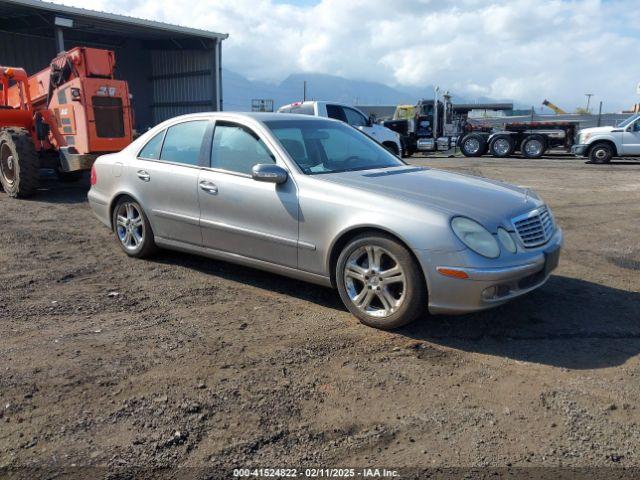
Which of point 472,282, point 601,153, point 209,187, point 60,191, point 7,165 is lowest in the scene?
point 60,191

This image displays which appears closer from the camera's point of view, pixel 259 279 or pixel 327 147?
pixel 327 147

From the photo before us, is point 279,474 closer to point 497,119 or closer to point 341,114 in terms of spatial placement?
point 341,114

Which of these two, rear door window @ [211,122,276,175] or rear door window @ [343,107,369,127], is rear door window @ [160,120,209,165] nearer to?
rear door window @ [211,122,276,175]

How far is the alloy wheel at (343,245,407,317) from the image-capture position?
3914 millimetres

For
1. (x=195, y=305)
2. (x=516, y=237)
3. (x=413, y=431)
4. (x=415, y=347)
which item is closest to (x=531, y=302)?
(x=516, y=237)

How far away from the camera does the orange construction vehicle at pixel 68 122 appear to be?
32.6ft

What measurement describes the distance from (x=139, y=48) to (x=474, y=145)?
18204mm

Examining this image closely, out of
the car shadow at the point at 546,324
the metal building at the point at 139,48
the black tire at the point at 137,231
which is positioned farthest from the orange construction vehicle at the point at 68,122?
the metal building at the point at 139,48

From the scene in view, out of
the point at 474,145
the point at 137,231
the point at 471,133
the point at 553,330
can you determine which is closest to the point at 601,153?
the point at 474,145

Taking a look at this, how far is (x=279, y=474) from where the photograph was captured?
248 cm

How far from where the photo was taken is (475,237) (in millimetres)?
3723

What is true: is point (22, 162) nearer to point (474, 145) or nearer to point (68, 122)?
point (68, 122)

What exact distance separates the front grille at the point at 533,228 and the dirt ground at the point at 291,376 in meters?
0.62

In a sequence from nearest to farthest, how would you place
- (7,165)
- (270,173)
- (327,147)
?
(270,173) < (327,147) < (7,165)
